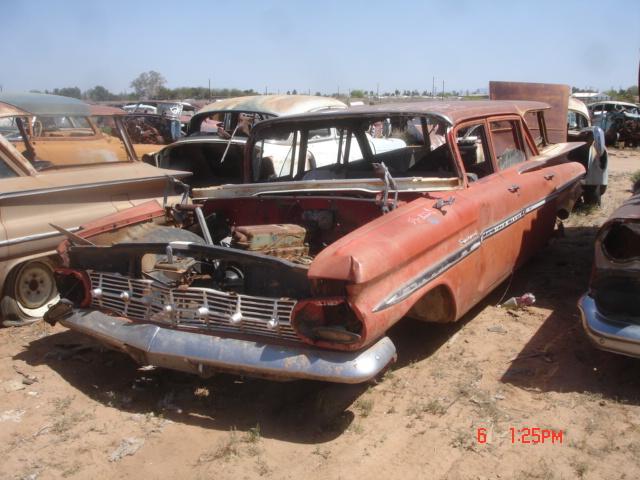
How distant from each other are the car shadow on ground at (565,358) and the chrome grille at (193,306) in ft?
4.76

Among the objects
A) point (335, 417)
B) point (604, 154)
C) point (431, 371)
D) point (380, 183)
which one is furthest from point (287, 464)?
point (604, 154)

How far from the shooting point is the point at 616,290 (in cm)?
337

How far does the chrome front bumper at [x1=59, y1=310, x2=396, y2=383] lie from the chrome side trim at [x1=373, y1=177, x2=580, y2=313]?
0.22 metres

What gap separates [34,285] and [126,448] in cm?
233

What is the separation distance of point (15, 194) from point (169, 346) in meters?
2.19

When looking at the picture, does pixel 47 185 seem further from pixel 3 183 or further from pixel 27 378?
pixel 27 378

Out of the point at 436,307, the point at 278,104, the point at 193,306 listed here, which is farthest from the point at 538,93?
the point at 193,306

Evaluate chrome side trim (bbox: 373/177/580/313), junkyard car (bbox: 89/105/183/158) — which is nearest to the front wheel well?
chrome side trim (bbox: 373/177/580/313)

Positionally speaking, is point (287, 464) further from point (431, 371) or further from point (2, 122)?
point (2, 122)

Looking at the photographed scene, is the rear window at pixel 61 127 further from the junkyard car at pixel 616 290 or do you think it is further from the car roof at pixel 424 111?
the junkyard car at pixel 616 290

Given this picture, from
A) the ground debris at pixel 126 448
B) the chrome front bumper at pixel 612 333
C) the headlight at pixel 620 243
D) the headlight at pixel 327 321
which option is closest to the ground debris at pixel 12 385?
the ground debris at pixel 126 448

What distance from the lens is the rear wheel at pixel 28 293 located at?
4.58 metres

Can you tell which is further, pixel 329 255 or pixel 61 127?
pixel 61 127

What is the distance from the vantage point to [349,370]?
277cm
